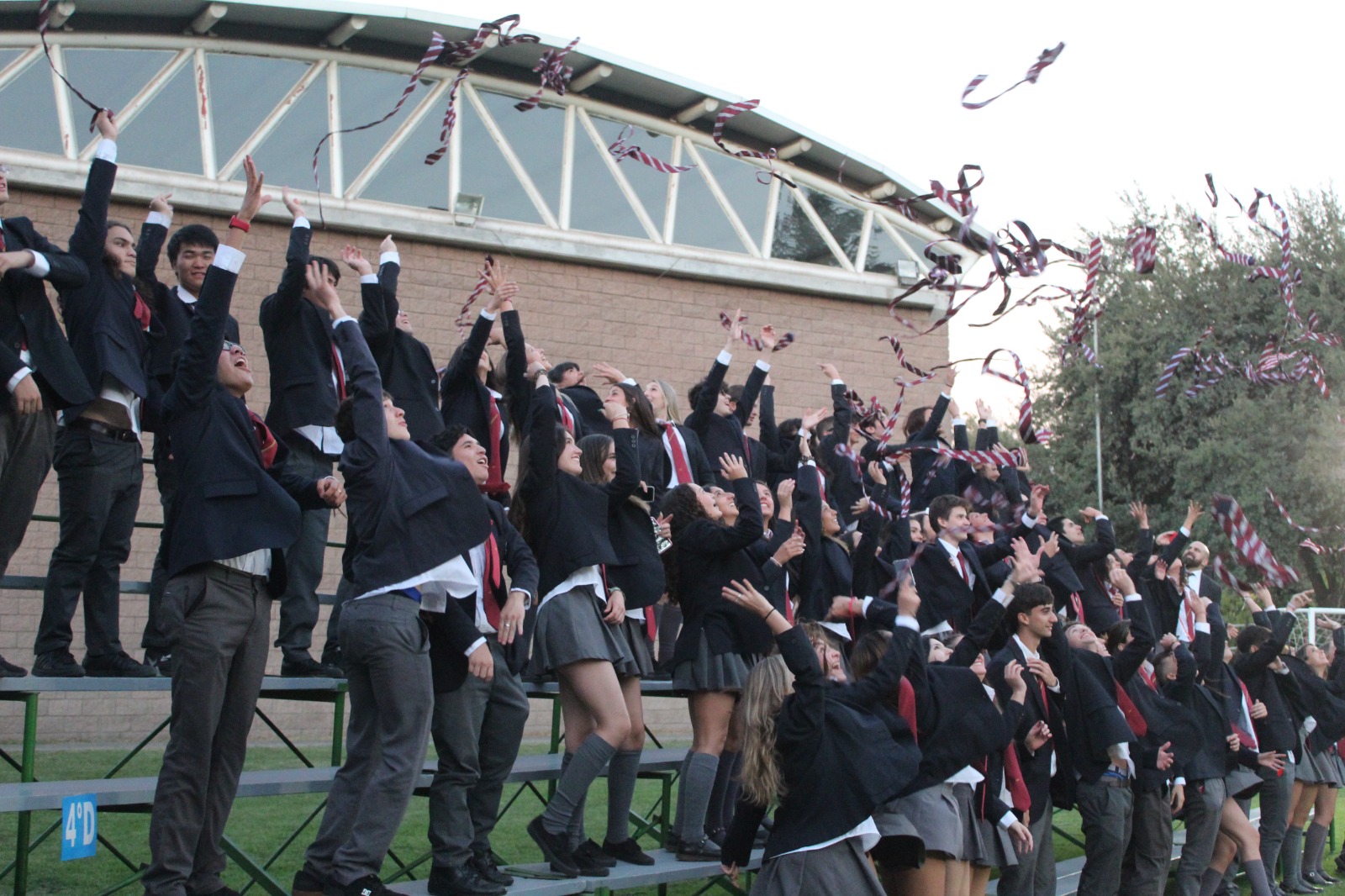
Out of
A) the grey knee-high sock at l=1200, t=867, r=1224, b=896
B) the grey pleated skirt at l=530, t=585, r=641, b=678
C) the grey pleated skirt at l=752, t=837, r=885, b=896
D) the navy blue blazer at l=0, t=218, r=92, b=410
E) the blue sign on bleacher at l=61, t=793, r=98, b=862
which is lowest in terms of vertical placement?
the grey knee-high sock at l=1200, t=867, r=1224, b=896

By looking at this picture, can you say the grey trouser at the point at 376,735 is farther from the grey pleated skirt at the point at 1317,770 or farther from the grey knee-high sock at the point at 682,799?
the grey pleated skirt at the point at 1317,770

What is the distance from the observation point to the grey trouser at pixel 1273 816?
10766 millimetres

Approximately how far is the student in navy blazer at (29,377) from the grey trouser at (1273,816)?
954cm

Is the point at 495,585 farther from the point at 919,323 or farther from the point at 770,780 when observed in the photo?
the point at 919,323

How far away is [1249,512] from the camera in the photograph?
18078 mm

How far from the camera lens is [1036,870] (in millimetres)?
7355

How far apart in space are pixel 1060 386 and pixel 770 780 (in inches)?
657

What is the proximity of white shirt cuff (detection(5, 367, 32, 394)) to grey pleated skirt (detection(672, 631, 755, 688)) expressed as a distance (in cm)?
321

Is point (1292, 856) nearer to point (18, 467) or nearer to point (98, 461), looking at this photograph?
point (98, 461)

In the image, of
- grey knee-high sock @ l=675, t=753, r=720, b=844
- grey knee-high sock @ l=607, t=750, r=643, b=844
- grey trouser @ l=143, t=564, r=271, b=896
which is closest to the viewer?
grey trouser @ l=143, t=564, r=271, b=896

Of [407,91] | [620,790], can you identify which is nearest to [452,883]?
[620,790]

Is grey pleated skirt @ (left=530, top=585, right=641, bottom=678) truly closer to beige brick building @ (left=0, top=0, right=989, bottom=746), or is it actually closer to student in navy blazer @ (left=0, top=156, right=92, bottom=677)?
student in navy blazer @ (left=0, top=156, right=92, bottom=677)

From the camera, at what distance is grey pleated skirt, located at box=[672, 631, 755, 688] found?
6.39 meters

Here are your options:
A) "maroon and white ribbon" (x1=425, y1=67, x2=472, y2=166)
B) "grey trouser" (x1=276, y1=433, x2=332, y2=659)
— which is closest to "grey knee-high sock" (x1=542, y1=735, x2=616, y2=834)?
"grey trouser" (x1=276, y1=433, x2=332, y2=659)
